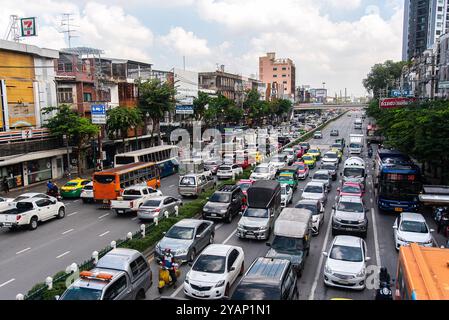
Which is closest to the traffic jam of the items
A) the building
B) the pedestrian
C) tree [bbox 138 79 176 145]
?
the pedestrian

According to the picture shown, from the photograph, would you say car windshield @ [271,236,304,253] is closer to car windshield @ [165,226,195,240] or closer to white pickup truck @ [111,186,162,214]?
car windshield @ [165,226,195,240]

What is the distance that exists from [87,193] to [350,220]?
18727 mm

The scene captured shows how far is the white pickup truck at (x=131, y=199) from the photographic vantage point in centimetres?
2581

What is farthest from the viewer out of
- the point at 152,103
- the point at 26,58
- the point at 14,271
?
the point at 152,103

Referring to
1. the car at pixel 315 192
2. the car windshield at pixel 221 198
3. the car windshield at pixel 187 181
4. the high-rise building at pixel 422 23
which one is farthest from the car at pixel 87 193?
the high-rise building at pixel 422 23

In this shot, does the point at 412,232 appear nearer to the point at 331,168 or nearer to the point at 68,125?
the point at 331,168

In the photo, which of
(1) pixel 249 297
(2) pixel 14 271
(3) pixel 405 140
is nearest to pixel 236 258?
(1) pixel 249 297

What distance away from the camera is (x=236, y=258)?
15.7m

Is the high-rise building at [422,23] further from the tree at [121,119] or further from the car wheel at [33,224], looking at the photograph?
the car wheel at [33,224]

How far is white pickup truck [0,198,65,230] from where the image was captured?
23.0 meters

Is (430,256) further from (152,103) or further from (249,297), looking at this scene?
(152,103)

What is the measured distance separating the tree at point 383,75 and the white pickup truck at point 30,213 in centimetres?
11837

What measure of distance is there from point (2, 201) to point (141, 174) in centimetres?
954

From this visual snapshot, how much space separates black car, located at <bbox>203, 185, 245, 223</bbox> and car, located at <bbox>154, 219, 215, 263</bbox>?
4642 mm
